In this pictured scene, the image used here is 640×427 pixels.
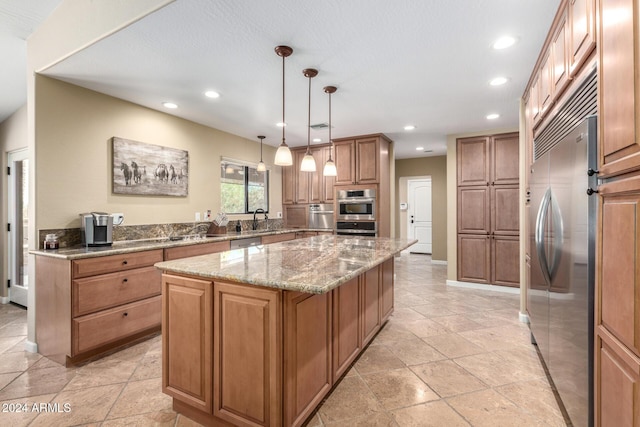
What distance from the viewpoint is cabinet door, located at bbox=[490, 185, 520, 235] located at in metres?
4.46

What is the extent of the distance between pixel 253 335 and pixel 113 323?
1.90m

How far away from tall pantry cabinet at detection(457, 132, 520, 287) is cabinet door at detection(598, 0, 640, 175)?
3613mm

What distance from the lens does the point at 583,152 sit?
143 cm

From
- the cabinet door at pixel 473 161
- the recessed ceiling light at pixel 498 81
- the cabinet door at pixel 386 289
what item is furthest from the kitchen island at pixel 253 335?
the cabinet door at pixel 473 161

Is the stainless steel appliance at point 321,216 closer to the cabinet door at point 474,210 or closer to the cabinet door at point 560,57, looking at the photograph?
the cabinet door at point 474,210

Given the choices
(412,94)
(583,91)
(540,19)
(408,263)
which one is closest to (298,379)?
(583,91)

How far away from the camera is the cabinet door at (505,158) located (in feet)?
14.6

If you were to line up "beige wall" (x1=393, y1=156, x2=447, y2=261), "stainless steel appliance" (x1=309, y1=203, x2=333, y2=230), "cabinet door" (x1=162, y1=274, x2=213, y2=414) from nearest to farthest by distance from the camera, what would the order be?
A: "cabinet door" (x1=162, y1=274, x2=213, y2=414) → "stainless steel appliance" (x1=309, y1=203, x2=333, y2=230) → "beige wall" (x1=393, y1=156, x2=447, y2=261)

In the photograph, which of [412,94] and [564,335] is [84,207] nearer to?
[412,94]

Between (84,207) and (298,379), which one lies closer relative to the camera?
(298,379)

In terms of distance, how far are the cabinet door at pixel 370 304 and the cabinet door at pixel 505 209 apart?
284 cm

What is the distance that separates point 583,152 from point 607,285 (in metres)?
0.64

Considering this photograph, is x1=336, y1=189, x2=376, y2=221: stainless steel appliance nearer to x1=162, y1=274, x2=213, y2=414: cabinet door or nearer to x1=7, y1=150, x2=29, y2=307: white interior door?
x1=162, y1=274, x2=213, y2=414: cabinet door

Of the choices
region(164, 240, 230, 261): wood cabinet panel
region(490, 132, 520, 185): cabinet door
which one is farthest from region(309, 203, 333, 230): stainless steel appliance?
region(490, 132, 520, 185): cabinet door
